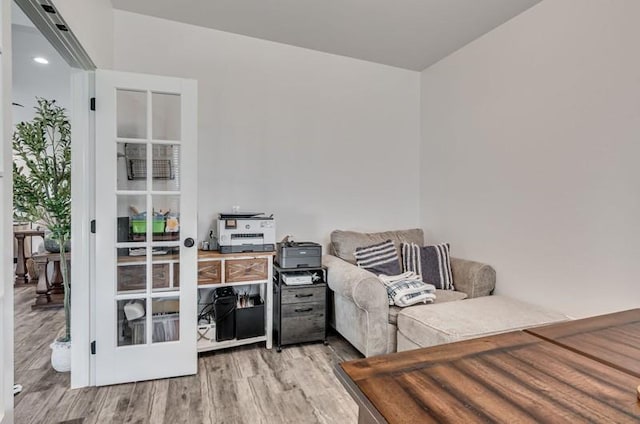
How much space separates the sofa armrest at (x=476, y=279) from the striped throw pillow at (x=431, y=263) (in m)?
0.11

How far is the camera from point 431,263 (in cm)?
301

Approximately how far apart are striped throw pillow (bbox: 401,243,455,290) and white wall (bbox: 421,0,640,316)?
30 centimetres

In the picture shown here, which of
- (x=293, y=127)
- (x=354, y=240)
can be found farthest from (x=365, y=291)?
(x=293, y=127)

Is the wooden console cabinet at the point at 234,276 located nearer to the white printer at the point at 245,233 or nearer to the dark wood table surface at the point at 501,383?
the white printer at the point at 245,233

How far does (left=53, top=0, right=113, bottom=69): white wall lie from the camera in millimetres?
1702

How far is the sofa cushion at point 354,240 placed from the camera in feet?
10.3

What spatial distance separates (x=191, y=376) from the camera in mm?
2336

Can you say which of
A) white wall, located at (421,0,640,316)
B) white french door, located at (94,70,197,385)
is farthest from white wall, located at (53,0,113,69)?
white wall, located at (421,0,640,316)

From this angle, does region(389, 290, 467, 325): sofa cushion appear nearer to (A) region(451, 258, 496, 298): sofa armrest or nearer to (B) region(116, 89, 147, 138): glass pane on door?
(A) region(451, 258, 496, 298): sofa armrest

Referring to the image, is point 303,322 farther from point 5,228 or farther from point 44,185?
point 44,185

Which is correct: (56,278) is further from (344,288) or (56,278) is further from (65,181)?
(344,288)

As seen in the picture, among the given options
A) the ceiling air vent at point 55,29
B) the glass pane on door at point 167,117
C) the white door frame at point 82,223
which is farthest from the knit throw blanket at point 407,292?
the ceiling air vent at point 55,29

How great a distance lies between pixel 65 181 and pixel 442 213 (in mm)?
3330

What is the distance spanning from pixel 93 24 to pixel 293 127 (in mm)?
1672
